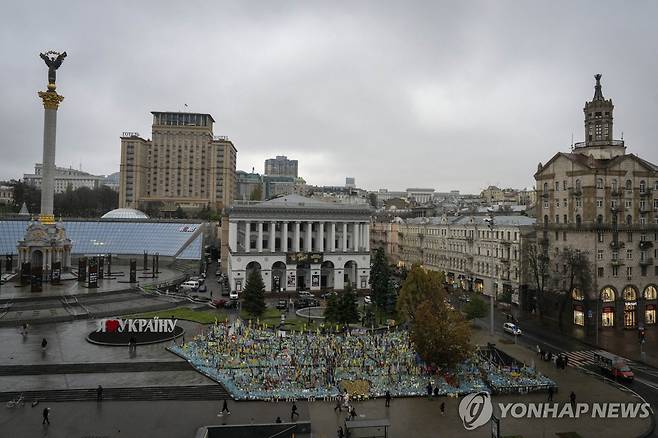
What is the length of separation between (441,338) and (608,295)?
2962cm

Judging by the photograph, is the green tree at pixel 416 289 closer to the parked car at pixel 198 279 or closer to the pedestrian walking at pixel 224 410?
the pedestrian walking at pixel 224 410

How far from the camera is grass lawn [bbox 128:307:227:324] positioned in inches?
1922

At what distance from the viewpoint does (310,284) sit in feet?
232

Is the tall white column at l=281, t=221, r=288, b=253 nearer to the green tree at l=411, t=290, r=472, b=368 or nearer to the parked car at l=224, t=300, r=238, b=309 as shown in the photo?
the parked car at l=224, t=300, r=238, b=309

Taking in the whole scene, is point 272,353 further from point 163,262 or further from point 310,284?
point 163,262

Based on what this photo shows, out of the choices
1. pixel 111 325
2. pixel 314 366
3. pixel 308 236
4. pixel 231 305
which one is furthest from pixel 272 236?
pixel 314 366

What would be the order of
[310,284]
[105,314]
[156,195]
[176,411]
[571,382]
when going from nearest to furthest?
[176,411] < [571,382] < [105,314] < [310,284] < [156,195]

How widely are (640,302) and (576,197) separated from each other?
13.2 m

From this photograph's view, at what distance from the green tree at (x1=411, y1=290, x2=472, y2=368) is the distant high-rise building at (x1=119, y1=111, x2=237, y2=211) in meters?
140

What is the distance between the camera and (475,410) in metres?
23.6

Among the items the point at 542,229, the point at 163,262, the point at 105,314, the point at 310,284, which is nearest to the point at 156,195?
the point at 163,262

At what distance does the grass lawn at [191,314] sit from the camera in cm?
4881

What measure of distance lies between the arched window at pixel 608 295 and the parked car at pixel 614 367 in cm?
1517

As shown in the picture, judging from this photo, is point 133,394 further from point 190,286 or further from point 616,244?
point 616,244
